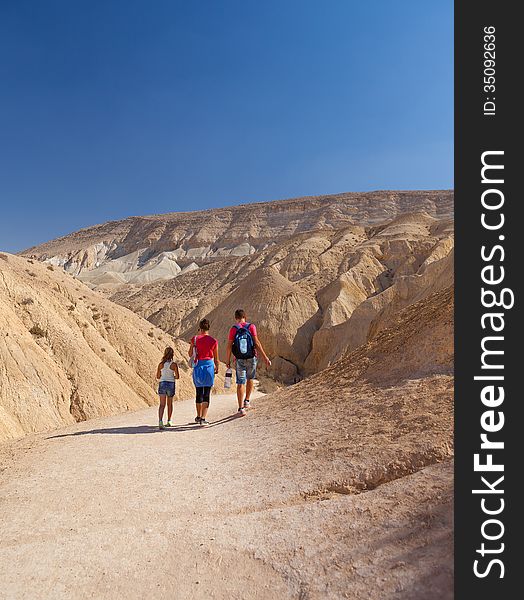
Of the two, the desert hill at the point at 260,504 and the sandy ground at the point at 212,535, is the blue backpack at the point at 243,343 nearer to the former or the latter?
the desert hill at the point at 260,504

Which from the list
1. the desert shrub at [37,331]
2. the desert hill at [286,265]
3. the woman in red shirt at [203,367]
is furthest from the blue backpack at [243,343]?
the desert hill at [286,265]

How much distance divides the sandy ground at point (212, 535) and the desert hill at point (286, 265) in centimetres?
2193

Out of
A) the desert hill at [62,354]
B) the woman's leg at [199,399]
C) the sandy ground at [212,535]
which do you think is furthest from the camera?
the desert hill at [62,354]

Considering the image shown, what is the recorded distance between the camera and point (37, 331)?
15.2m

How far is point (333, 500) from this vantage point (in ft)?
Result: 12.7

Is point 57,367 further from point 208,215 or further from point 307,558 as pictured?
point 208,215

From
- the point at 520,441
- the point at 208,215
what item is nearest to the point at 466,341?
the point at 520,441

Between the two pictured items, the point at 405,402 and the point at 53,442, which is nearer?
the point at 405,402

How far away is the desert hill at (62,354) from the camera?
12.2m

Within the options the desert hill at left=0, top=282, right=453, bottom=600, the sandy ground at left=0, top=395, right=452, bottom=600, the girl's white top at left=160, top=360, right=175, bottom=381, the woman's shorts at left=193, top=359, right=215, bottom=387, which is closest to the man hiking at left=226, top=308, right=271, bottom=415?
the woman's shorts at left=193, top=359, right=215, bottom=387

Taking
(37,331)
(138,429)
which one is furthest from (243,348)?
(37,331)

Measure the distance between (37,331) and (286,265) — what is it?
38.2 metres

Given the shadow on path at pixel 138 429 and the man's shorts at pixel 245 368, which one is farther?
the man's shorts at pixel 245 368

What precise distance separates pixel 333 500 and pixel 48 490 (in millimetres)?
3032
